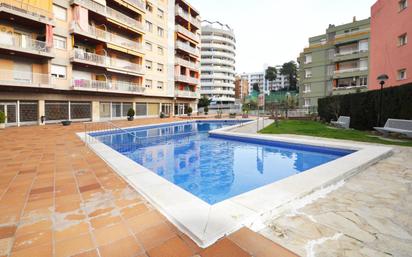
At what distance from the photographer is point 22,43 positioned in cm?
1667

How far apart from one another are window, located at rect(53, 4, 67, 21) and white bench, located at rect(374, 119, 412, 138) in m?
26.8

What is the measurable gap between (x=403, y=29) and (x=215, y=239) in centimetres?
2005

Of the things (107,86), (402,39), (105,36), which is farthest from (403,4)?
(107,86)

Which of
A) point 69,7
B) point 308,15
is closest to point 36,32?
point 69,7

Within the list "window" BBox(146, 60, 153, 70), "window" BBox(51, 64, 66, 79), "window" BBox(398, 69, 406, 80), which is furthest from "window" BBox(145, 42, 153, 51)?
"window" BBox(398, 69, 406, 80)

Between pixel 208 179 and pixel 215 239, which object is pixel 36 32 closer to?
pixel 208 179

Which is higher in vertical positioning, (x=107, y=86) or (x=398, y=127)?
(x=107, y=86)

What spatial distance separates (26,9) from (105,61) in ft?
23.5

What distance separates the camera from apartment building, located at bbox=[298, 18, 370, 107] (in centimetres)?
3173

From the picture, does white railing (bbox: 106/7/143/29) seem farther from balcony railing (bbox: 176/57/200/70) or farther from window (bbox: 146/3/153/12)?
balcony railing (bbox: 176/57/200/70)

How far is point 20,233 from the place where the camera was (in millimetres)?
2570

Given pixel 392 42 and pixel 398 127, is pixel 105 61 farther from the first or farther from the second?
pixel 392 42

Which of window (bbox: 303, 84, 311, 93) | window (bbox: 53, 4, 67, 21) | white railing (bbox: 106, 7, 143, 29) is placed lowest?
window (bbox: 303, 84, 311, 93)

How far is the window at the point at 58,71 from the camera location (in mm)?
18766
